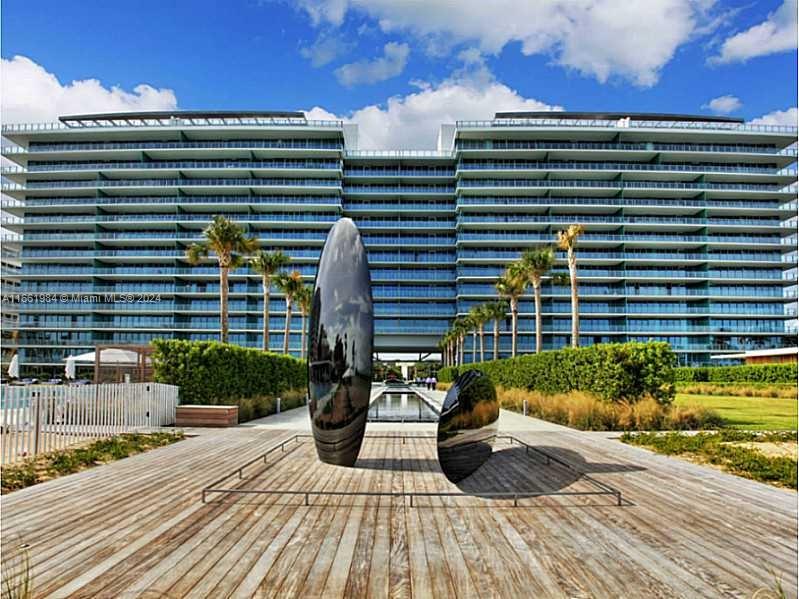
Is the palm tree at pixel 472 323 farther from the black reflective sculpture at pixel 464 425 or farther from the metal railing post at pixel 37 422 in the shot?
the black reflective sculpture at pixel 464 425

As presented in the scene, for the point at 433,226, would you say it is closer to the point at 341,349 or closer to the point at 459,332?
the point at 459,332

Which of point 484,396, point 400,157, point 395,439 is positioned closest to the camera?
point 484,396

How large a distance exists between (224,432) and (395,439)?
5.07 meters

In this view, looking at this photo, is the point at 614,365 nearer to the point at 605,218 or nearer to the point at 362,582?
the point at 362,582

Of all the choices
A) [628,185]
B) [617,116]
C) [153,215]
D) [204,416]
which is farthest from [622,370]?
[617,116]

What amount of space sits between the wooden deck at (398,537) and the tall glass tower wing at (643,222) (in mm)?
68338

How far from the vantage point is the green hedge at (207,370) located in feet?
60.0

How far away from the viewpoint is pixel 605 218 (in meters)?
79.4

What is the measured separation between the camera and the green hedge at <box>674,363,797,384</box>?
4175cm

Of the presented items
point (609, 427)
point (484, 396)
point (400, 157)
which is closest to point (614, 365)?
point (609, 427)

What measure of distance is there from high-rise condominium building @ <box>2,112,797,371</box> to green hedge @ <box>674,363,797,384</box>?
1905 cm

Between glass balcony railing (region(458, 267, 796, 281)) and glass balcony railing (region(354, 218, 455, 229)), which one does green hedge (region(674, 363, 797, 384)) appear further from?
glass balcony railing (region(354, 218, 455, 229))

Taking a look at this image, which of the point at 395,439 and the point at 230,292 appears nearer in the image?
the point at 395,439

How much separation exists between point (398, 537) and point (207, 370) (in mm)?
→ 14752
